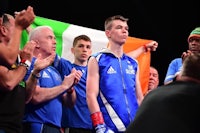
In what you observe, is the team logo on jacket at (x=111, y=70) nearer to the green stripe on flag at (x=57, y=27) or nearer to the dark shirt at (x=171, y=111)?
the dark shirt at (x=171, y=111)

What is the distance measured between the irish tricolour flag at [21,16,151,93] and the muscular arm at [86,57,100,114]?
158 centimetres

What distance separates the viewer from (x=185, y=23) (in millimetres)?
8414

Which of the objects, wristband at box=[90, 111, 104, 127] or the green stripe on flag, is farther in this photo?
the green stripe on flag

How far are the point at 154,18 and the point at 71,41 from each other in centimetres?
286

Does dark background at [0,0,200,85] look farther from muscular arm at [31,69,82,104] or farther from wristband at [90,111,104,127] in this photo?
wristband at [90,111,104,127]

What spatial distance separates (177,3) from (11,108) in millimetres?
5615

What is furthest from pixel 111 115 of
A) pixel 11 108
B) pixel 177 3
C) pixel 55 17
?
pixel 177 3

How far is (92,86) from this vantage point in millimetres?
4059

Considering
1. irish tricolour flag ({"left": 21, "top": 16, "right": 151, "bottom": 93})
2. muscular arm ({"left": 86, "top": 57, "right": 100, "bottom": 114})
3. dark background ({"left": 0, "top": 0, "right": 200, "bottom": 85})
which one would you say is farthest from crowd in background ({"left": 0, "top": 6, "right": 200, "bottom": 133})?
dark background ({"left": 0, "top": 0, "right": 200, "bottom": 85})

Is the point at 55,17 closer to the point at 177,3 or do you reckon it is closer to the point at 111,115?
the point at 177,3

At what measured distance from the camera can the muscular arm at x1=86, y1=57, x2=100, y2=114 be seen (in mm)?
3973

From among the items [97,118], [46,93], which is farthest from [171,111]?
[46,93]

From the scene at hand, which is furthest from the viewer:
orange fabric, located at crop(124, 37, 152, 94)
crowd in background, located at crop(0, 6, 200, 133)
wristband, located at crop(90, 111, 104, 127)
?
orange fabric, located at crop(124, 37, 152, 94)

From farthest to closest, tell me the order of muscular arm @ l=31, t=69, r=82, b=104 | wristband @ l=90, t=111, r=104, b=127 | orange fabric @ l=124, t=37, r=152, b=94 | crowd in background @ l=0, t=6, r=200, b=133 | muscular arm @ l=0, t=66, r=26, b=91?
orange fabric @ l=124, t=37, r=152, b=94
muscular arm @ l=31, t=69, r=82, b=104
wristband @ l=90, t=111, r=104, b=127
muscular arm @ l=0, t=66, r=26, b=91
crowd in background @ l=0, t=6, r=200, b=133
